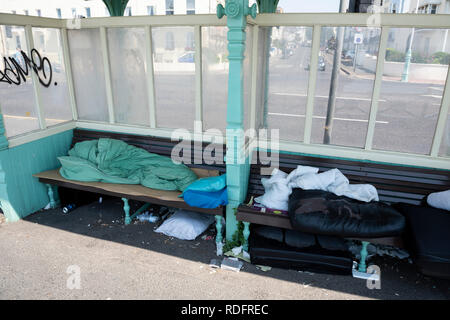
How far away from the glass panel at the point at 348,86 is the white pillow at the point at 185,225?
6.52 feet

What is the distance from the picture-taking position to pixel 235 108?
4.11 m

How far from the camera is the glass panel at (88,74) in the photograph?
5.78 meters

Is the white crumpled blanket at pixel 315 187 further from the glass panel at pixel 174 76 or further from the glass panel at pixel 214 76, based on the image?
the glass panel at pixel 174 76

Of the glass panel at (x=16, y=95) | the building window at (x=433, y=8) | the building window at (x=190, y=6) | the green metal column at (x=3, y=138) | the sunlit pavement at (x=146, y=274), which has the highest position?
the building window at (x=433, y=8)

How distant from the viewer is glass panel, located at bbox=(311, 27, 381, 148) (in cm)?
445

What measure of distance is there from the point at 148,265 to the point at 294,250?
1.80 meters

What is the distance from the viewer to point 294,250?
4.12 m

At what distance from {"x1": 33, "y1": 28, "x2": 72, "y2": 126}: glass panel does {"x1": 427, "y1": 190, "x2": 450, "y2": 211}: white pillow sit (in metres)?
5.78

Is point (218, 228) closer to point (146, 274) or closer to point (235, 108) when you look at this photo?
point (146, 274)

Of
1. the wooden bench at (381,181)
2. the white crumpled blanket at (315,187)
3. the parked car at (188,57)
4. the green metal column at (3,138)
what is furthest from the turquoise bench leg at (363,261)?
the green metal column at (3,138)

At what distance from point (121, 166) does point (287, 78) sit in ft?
9.46

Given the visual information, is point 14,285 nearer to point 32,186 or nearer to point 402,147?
point 32,186
